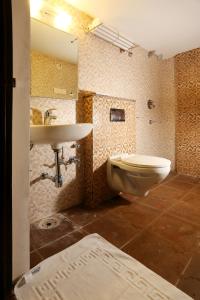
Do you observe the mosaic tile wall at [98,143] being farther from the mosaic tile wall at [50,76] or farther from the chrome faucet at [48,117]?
the chrome faucet at [48,117]

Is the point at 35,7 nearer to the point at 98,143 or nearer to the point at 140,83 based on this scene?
the point at 98,143

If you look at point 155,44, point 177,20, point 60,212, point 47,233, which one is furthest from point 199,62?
point 47,233

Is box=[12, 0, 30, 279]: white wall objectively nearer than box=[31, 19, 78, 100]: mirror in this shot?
Yes

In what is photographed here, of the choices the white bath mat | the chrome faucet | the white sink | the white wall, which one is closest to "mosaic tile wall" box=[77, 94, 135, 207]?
the chrome faucet

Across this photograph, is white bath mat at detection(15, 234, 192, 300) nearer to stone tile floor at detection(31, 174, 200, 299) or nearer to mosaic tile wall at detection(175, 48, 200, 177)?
stone tile floor at detection(31, 174, 200, 299)

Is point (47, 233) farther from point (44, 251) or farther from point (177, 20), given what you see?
point (177, 20)

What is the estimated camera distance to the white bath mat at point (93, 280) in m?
0.86

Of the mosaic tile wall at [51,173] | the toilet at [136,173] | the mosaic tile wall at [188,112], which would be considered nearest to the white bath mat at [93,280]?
the mosaic tile wall at [51,173]

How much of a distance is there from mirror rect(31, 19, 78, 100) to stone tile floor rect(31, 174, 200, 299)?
109cm

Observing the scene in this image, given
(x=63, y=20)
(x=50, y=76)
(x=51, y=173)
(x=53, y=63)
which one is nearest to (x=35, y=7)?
(x=63, y=20)

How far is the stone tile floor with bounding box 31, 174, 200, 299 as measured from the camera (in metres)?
1.05

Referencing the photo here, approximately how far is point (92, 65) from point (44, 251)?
1713 millimetres

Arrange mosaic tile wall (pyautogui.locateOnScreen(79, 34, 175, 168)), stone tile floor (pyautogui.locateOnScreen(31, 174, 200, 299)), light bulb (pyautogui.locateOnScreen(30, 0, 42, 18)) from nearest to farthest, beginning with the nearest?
stone tile floor (pyautogui.locateOnScreen(31, 174, 200, 299)), light bulb (pyautogui.locateOnScreen(30, 0, 42, 18)), mosaic tile wall (pyautogui.locateOnScreen(79, 34, 175, 168))

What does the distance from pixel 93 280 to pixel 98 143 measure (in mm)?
1142
